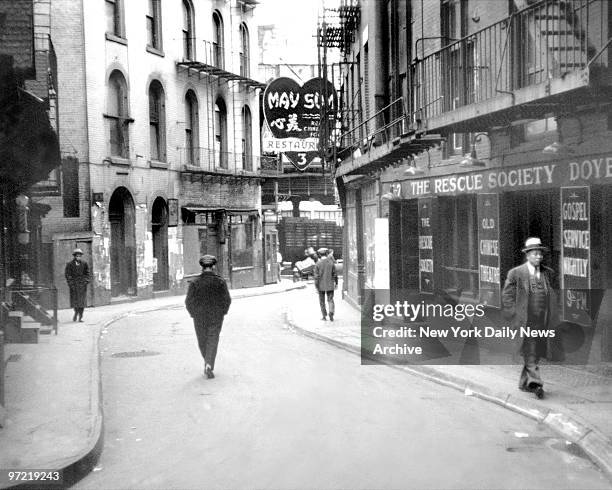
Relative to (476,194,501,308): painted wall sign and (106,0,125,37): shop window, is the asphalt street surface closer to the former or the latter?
(476,194,501,308): painted wall sign

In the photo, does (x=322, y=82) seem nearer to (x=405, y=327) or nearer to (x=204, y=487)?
(x=405, y=327)

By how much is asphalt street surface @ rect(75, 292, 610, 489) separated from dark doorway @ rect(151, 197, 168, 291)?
18137mm

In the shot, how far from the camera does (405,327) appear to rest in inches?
623

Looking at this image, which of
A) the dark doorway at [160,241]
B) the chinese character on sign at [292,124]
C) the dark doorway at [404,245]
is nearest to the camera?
the dark doorway at [404,245]

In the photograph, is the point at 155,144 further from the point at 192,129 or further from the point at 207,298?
the point at 207,298

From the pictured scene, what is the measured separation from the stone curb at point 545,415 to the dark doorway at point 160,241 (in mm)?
19912

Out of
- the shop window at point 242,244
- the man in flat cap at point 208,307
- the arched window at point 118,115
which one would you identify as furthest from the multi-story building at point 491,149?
the shop window at point 242,244

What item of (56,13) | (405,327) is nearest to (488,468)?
(405,327)

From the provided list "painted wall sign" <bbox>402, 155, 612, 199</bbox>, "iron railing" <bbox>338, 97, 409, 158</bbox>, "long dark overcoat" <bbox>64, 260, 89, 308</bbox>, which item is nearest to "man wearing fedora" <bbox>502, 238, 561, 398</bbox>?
"painted wall sign" <bbox>402, 155, 612, 199</bbox>

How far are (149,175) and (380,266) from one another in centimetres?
1428

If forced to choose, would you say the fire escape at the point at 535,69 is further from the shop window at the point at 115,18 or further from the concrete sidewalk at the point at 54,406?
the shop window at the point at 115,18

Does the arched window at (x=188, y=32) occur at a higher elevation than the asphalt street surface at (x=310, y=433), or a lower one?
higher

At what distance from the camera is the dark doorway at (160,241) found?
1273 inches

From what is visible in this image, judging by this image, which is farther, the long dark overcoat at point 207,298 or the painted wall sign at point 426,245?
the painted wall sign at point 426,245
